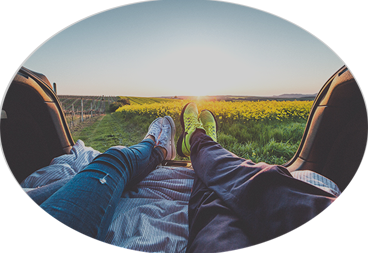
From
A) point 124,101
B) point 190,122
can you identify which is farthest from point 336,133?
point 124,101

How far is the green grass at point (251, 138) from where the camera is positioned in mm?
771

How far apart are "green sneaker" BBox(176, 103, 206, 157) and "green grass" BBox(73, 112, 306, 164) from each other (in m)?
0.20

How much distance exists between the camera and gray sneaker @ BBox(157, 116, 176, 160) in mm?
1002

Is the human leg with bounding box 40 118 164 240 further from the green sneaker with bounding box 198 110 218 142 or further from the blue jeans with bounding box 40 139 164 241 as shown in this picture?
the green sneaker with bounding box 198 110 218 142

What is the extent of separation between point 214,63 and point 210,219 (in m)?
0.58

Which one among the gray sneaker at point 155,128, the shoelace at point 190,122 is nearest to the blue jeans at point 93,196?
the gray sneaker at point 155,128

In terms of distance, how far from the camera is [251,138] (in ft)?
2.60

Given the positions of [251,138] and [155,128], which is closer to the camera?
[251,138]

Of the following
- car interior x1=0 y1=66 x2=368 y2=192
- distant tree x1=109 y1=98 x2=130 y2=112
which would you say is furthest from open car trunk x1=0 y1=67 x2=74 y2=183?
distant tree x1=109 y1=98 x2=130 y2=112

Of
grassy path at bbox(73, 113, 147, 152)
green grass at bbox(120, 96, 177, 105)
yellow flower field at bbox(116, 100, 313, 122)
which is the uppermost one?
green grass at bbox(120, 96, 177, 105)

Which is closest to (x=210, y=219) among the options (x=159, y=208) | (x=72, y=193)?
(x=159, y=208)

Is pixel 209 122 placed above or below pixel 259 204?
above

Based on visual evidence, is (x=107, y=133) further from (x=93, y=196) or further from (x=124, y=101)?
(x=93, y=196)

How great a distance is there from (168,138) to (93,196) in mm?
658
